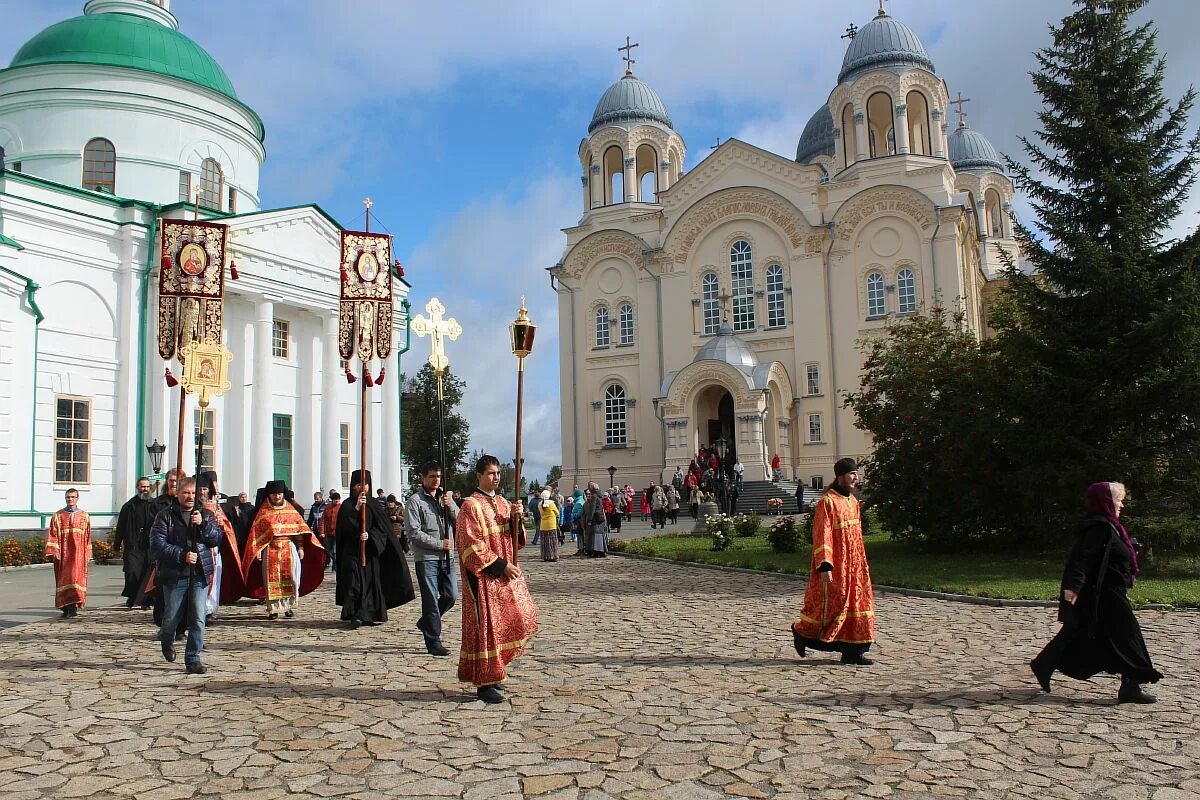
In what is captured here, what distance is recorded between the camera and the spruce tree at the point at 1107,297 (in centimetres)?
1281

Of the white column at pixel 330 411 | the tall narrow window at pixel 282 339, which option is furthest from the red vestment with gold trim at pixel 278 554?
the tall narrow window at pixel 282 339

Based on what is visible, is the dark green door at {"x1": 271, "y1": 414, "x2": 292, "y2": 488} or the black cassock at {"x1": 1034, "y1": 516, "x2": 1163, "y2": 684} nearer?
the black cassock at {"x1": 1034, "y1": 516, "x2": 1163, "y2": 684}

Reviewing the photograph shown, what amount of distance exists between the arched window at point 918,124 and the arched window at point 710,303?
29.0ft

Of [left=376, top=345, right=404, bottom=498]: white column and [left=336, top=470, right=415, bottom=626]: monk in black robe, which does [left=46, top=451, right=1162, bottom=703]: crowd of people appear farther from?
[left=376, top=345, right=404, bottom=498]: white column

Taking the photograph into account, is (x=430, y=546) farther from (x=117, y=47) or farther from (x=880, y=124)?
(x=880, y=124)

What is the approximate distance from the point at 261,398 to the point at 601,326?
16969mm

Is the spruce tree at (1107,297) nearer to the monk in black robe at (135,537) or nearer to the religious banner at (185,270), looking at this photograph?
the monk in black robe at (135,537)

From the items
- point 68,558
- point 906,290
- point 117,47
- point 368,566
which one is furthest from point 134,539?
point 906,290

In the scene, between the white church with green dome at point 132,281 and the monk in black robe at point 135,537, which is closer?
the monk in black robe at point 135,537

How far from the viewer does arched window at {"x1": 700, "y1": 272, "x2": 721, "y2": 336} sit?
125ft

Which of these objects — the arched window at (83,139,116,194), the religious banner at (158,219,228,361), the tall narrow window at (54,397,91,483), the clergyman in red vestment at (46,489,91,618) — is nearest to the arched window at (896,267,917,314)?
the religious banner at (158,219,228,361)

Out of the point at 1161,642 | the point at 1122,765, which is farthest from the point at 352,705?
the point at 1161,642

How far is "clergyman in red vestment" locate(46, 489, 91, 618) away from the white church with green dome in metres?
9.76

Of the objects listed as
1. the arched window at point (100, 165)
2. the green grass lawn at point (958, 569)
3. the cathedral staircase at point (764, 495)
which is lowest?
the green grass lawn at point (958, 569)
